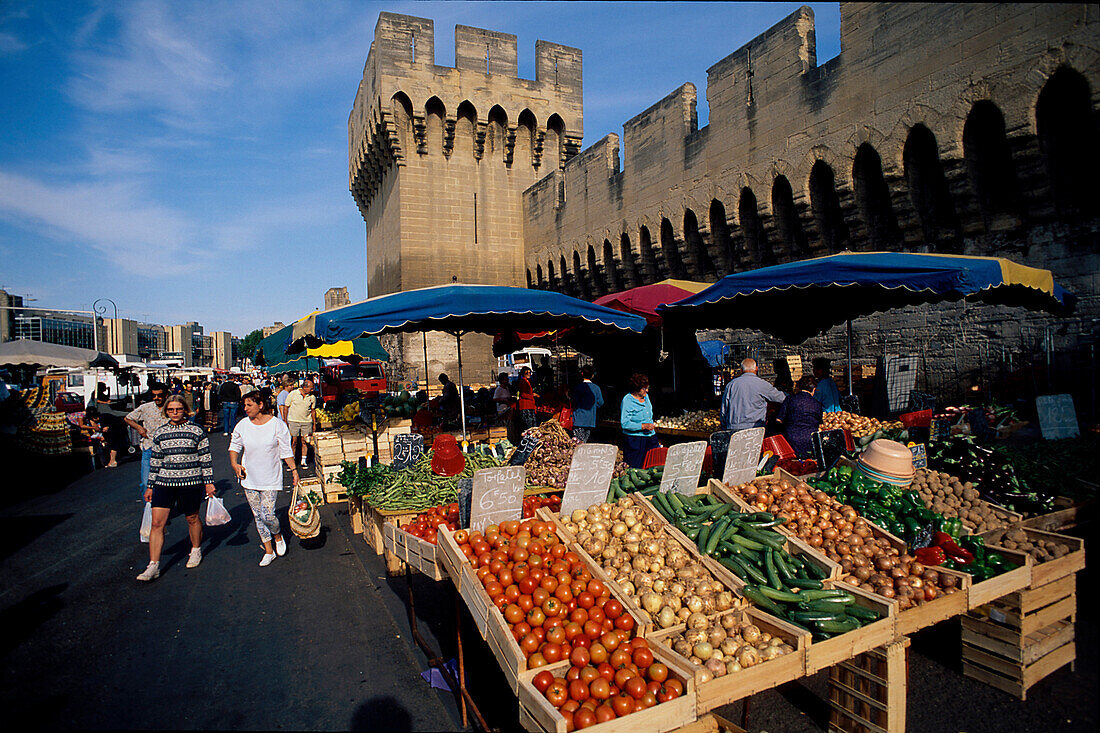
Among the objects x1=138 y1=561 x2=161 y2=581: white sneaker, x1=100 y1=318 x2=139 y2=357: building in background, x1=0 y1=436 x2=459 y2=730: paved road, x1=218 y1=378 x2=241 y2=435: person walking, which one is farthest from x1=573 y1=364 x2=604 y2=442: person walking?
x1=100 y1=318 x2=139 y2=357: building in background

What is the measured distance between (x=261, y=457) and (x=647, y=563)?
4.02 meters

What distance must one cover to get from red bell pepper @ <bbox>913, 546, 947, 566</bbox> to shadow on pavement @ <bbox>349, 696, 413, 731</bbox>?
3.17 meters

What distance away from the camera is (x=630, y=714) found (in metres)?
2.13

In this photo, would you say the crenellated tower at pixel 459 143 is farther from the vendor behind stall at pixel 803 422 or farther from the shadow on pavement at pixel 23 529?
the vendor behind stall at pixel 803 422

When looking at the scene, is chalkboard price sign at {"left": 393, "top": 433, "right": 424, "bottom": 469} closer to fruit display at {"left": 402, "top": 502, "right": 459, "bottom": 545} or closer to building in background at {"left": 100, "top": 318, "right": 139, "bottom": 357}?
fruit display at {"left": 402, "top": 502, "right": 459, "bottom": 545}

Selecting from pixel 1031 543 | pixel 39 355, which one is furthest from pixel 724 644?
pixel 39 355

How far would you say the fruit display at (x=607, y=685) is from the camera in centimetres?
217

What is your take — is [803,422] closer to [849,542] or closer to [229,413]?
[849,542]

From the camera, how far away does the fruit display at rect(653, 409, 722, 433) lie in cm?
823

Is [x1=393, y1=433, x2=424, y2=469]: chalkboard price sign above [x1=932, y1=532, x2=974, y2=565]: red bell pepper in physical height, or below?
above

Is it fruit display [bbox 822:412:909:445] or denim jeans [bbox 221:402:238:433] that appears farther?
denim jeans [bbox 221:402:238:433]

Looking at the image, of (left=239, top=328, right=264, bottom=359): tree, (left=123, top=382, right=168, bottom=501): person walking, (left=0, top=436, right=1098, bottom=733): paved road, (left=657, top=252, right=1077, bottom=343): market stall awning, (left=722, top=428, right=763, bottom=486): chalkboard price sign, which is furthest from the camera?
(left=239, top=328, right=264, bottom=359): tree

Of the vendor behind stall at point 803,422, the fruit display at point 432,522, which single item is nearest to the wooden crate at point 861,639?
the fruit display at point 432,522

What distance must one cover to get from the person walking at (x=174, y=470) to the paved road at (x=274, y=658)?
0.48m
